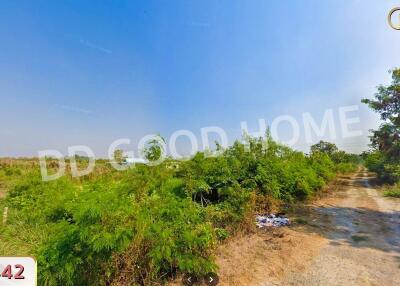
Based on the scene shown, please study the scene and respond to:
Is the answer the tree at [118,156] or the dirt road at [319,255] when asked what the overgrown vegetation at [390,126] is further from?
the tree at [118,156]

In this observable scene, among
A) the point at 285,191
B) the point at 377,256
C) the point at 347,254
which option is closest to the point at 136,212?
the point at 347,254

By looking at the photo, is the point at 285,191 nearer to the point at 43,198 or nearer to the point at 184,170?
the point at 184,170

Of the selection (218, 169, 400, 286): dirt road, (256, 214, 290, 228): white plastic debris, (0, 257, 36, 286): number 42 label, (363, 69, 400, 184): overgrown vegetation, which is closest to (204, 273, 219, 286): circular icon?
(218, 169, 400, 286): dirt road

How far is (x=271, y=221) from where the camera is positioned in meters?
7.40

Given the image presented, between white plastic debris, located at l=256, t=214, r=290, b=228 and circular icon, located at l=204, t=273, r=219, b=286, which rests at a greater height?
circular icon, located at l=204, t=273, r=219, b=286

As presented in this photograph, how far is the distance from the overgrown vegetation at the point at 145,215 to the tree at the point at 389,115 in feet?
28.5

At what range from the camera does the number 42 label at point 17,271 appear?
1461mm

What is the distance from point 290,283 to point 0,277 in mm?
3697

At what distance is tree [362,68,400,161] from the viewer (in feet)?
52.0

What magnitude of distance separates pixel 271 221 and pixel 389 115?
13.4 m

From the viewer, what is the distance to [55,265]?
324cm

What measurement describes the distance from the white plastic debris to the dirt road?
35cm

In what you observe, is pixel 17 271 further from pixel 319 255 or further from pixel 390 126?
pixel 390 126

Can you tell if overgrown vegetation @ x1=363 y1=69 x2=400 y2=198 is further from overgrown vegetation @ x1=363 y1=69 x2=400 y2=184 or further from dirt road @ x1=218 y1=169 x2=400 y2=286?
dirt road @ x1=218 y1=169 x2=400 y2=286
